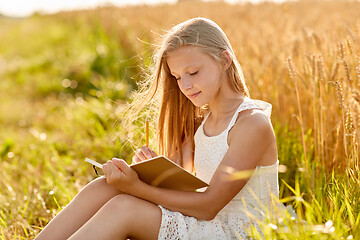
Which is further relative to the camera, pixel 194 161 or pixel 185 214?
pixel 194 161

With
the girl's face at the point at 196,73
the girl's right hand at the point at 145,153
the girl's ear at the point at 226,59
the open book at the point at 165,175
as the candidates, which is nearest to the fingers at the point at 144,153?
the girl's right hand at the point at 145,153

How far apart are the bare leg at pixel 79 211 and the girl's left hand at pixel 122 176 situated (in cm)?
14

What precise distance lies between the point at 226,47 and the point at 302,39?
1.53 m

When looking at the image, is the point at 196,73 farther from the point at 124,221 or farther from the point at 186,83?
the point at 124,221

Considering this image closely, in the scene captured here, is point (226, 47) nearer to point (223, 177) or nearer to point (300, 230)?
point (223, 177)

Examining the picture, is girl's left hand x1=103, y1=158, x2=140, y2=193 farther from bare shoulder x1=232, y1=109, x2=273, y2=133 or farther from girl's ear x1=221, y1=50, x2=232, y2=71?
girl's ear x1=221, y1=50, x2=232, y2=71

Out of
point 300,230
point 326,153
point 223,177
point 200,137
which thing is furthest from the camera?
point 326,153

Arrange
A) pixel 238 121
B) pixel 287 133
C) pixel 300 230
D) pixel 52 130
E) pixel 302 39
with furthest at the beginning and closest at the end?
→ pixel 52 130
pixel 302 39
pixel 287 133
pixel 238 121
pixel 300 230

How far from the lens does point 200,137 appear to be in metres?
2.44

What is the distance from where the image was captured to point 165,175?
2049mm

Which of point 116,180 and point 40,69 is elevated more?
point 116,180

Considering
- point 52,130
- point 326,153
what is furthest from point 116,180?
point 52,130

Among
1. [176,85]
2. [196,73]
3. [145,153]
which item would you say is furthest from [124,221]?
[176,85]

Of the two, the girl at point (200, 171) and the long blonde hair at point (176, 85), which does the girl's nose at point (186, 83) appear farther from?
the long blonde hair at point (176, 85)
